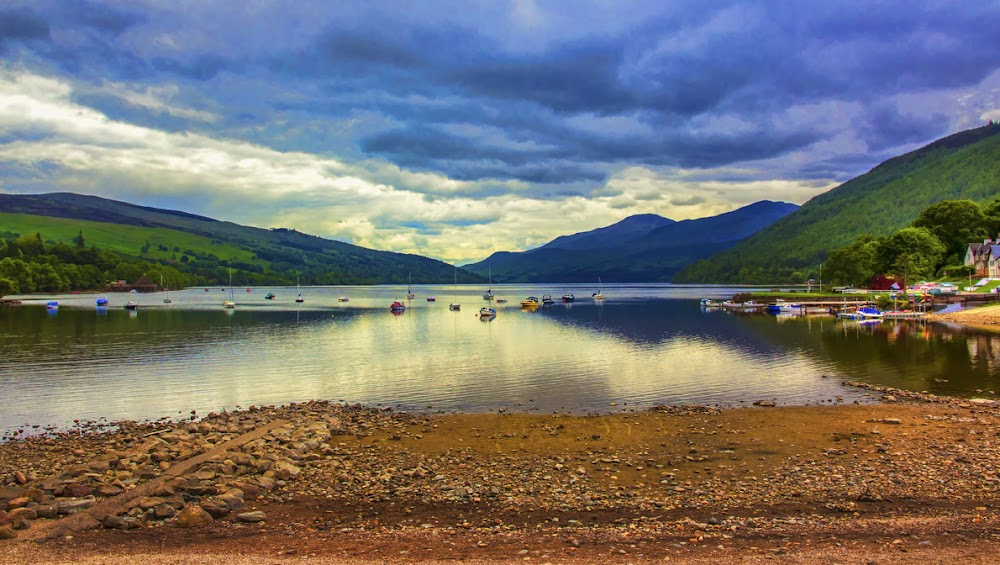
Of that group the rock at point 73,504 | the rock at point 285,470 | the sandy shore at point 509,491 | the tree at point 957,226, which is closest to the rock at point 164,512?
the sandy shore at point 509,491

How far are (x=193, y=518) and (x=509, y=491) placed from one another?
844 centimetres

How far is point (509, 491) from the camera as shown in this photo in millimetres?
18453

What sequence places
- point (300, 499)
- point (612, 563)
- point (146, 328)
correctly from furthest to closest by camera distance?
point (146, 328) → point (300, 499) → point (612, 563)

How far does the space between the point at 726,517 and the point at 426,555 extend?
25.3ft

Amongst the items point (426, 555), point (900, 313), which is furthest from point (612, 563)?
point (900, 313)

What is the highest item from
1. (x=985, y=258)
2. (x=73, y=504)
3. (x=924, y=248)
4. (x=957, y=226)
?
(x=957, y=226)

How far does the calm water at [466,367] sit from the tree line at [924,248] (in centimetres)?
6780

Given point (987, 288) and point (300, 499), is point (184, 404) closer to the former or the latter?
point (300, 499)

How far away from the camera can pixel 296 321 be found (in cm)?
10781

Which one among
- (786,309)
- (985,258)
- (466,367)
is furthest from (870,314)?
(466,367)

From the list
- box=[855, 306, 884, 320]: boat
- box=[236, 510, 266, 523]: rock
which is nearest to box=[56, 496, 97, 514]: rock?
box=[236, 510, 266, 523]: rock

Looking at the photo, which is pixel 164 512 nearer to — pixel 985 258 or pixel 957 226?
pixel 985 258

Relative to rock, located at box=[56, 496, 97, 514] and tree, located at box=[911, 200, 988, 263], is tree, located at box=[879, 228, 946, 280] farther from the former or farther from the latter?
rock, located at box=[56, 496, 97, 514]

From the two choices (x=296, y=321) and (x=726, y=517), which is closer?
(x=726, y=517)
